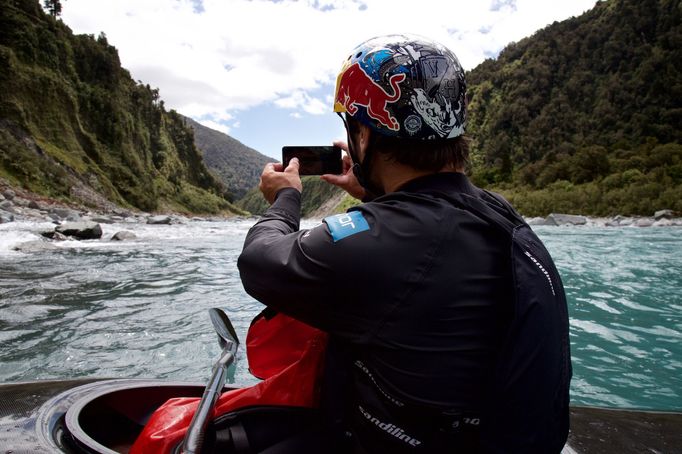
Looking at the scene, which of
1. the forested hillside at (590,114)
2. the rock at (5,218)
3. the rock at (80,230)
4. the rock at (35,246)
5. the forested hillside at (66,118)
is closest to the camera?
the rock at (35,246)

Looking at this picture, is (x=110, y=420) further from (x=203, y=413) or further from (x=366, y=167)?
(x=366, y=167)

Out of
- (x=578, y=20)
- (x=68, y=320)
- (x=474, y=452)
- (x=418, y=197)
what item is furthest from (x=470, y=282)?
(x=578, y=20)

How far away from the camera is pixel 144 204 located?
49750 millimetres

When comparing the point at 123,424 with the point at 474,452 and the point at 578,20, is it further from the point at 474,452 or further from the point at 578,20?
the point at 578,20

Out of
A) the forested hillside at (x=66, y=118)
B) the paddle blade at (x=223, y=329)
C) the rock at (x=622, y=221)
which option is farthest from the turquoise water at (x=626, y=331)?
the forested hillside at (x=66, y=118)

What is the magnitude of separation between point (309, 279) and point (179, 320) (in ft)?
18.7

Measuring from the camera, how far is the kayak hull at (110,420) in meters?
1.97

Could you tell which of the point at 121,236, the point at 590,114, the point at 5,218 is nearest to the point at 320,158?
the point at 121,236

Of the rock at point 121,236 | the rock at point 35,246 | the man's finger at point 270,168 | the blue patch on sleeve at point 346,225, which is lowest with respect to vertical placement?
the rock at point 121,236

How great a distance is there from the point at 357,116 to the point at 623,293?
842cm

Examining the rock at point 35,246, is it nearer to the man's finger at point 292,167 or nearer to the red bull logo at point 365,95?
the man's finger at point 292,167

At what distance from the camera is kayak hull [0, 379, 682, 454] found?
6.45 feet

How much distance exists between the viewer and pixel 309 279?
121 centimetres

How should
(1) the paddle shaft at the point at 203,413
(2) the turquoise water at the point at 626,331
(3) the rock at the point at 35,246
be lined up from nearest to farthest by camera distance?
1. (1) the paddle shaft at the point at 203,413
2. (2) the turquoise water at the point at 626,331
3. (3) the rock at the point at 35,246
